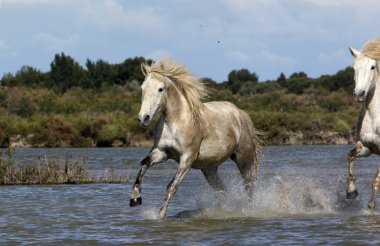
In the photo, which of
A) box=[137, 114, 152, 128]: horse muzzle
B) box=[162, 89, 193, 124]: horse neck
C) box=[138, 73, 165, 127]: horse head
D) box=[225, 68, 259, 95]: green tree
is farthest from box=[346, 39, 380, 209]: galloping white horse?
box=[225, 68, 259, 95]: green tree

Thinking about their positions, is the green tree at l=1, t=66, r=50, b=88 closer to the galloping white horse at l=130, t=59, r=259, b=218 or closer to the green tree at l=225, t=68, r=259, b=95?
the green tree at l=225, t=68, r=259, b=95

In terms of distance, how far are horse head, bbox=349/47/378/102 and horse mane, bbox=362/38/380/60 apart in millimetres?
48

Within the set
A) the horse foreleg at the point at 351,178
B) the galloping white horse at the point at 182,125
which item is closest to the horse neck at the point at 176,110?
the galloping white horse at the point at 182,125

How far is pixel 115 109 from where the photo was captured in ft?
188

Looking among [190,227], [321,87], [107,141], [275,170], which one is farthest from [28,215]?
[321,87]

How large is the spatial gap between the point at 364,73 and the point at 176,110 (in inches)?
104

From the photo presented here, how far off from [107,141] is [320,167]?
72.6ft

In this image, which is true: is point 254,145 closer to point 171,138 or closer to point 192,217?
point 192,217

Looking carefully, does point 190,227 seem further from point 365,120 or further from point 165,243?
point 365,120

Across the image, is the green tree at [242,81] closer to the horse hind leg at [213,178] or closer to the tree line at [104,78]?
the tree line at [104,78]

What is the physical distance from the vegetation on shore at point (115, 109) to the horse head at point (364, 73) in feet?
59.9

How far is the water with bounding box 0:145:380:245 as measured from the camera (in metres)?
10.2

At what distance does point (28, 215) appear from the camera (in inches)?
511

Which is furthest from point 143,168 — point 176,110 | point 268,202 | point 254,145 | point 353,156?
point 353,156
